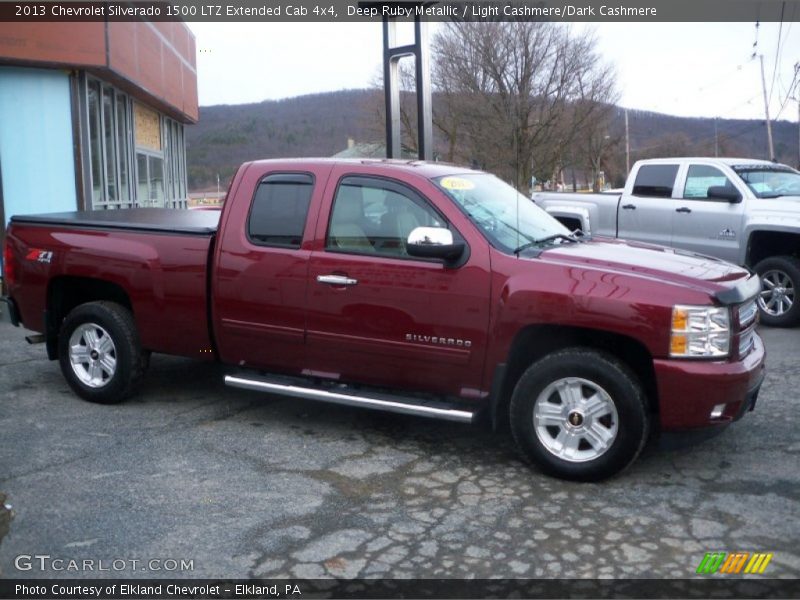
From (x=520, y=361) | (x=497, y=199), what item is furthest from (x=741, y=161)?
(x=520, y=361)

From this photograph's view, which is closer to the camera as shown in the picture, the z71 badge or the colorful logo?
the colorful logo

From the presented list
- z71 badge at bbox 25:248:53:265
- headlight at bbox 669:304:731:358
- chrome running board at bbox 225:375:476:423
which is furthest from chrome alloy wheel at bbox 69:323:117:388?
headlight at bbox 669:304:731:358

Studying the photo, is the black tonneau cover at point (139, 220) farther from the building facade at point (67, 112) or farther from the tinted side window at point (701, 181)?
the tinted side window at point (701, 181)

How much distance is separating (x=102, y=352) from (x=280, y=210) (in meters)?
1.97

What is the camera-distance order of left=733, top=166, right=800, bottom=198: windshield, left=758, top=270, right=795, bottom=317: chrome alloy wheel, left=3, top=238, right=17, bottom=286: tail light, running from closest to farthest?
left=3, top=238, right=17, bottom=286: tail light → left=758, top=270, right=795, bottom=317: chrome alloy wheel → left=733, top=166, right=800, bottom=198: windshield

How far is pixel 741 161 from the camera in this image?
1091cm

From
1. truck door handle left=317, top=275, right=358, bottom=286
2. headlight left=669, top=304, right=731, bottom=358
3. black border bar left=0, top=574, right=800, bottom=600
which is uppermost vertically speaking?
truck door handle left=317, top=275, right=358, bottom=286

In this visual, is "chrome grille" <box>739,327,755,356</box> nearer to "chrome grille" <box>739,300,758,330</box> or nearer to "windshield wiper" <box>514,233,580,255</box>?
"chrome grille" <box>739,300,758,330</box>

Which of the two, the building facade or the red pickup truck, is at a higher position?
the building facade

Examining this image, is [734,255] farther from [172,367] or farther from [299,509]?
[299,509]

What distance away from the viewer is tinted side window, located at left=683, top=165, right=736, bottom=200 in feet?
34.7

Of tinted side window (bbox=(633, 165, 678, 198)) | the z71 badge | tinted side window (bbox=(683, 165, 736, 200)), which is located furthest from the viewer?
tinted side window (bbox=(633, 165, 678, 198))

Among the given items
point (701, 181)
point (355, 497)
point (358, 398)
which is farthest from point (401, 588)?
point (701, 181)

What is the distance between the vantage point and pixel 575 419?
16.5ft
